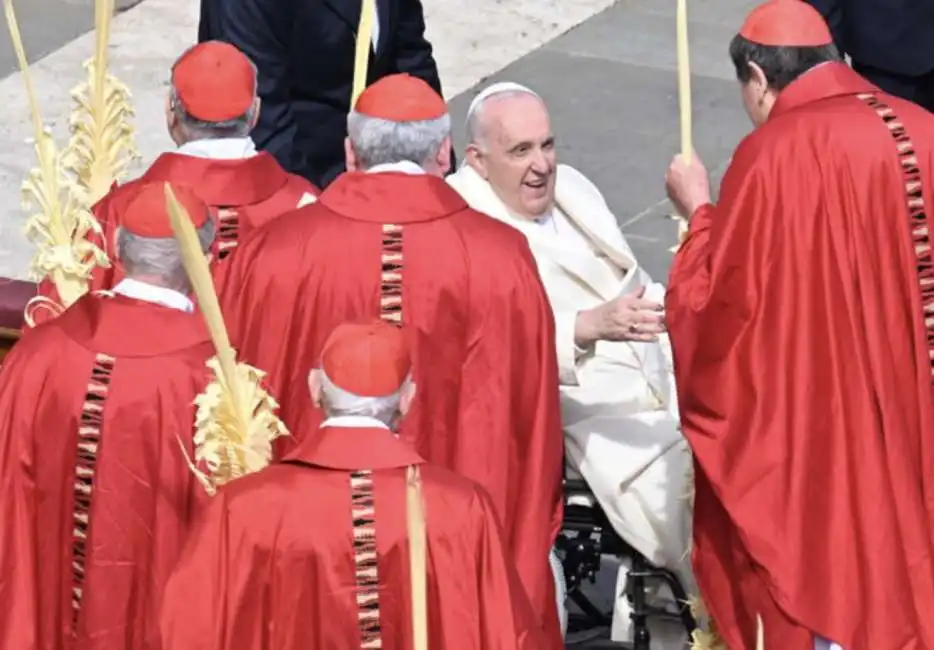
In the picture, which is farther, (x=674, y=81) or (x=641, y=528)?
(x=674, y=81)

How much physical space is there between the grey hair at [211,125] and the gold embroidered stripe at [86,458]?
1170 millimetres

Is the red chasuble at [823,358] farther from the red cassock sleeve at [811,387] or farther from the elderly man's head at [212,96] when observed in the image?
the elderly man's head at [212,96]

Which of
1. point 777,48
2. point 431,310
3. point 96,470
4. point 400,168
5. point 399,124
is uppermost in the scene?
point 777,48

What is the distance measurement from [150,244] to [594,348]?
1792 mm

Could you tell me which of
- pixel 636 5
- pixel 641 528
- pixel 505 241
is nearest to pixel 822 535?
pixel 641 528

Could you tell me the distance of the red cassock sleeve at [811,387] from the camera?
5.78 metres

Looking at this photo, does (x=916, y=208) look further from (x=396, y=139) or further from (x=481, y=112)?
(x=481, y=112)

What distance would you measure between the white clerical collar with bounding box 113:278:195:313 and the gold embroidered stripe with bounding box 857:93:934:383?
5.67ft

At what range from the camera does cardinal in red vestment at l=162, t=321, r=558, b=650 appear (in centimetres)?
475

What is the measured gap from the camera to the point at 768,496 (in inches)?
232

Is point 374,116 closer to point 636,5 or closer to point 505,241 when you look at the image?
point 505,241

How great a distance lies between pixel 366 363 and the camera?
475 cm

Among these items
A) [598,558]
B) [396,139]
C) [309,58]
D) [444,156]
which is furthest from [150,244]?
[309,58]

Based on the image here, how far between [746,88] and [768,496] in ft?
3.22
